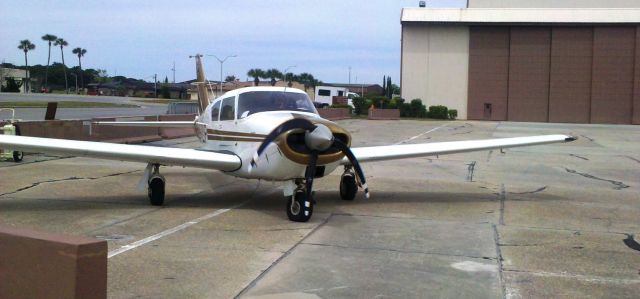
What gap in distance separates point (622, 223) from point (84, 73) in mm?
165063

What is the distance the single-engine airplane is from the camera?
341 inches

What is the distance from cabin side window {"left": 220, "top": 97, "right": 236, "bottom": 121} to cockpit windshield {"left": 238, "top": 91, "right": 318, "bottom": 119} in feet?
0.73

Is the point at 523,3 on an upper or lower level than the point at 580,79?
upper

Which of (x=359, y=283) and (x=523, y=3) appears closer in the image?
(x=359, y=283)

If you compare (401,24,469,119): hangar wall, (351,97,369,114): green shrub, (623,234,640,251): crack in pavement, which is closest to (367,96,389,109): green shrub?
(351,97,369,114): green shrub

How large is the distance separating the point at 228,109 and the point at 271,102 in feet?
3.36

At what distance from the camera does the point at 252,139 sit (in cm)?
959

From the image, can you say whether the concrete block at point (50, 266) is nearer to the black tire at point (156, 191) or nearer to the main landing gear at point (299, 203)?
the main landing gear at point (299, 203)

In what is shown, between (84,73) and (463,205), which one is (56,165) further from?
(84,73)

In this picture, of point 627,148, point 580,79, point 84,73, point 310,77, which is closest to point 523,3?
point 580,79

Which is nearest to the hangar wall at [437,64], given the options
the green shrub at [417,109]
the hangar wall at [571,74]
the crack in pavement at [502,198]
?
the green shrub at [417,109]

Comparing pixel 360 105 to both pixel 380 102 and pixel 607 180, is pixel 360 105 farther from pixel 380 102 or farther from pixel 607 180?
pixel 607 180

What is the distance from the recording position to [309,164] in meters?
8.61

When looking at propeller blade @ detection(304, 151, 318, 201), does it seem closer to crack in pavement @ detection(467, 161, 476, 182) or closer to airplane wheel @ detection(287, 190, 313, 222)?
airplane wheel @ detection(287, 190, 313, 222)
